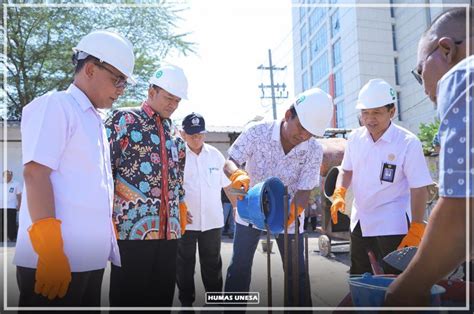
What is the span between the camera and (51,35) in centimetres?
714

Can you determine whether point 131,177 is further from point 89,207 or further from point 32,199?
point 32,199

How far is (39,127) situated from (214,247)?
2.05m

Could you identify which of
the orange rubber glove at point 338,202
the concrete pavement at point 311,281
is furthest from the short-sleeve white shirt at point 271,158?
the concrete pavement at point 311,281

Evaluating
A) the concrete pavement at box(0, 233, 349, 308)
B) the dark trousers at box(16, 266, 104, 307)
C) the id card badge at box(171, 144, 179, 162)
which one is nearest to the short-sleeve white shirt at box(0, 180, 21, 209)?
the concrete pavement at box(0, 233, 349, 308)

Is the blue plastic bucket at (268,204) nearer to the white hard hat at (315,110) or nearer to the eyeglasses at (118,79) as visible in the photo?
the white hard hat at (315,110)

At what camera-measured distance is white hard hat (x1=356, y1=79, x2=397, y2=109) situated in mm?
2275

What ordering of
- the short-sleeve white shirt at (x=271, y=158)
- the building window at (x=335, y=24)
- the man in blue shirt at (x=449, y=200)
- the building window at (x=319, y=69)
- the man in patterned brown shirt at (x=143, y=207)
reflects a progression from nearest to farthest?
the man in blue shirt at (x=449, y=200) → the man in patterned brown shirt at (x=143, y=207) → the short-sleeve white shirt at (x=271, y=158) → the building window at (x=335, y=24) → the building window at (x=319, y=69)

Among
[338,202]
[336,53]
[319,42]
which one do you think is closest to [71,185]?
[338,202]

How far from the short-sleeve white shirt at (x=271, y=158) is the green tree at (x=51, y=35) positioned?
4911mm

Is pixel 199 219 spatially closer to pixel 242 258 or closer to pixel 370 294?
pixel 242 258

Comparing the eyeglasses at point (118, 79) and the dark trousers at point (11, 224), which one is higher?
the eyeglasses at point (118, 79)

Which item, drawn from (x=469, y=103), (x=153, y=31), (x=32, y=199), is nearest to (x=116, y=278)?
(x=32, y=199)

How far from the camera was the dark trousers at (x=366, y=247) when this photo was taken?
7.25 feet

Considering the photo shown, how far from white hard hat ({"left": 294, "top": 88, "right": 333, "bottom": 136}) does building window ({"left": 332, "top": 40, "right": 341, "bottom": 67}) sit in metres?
23.9
